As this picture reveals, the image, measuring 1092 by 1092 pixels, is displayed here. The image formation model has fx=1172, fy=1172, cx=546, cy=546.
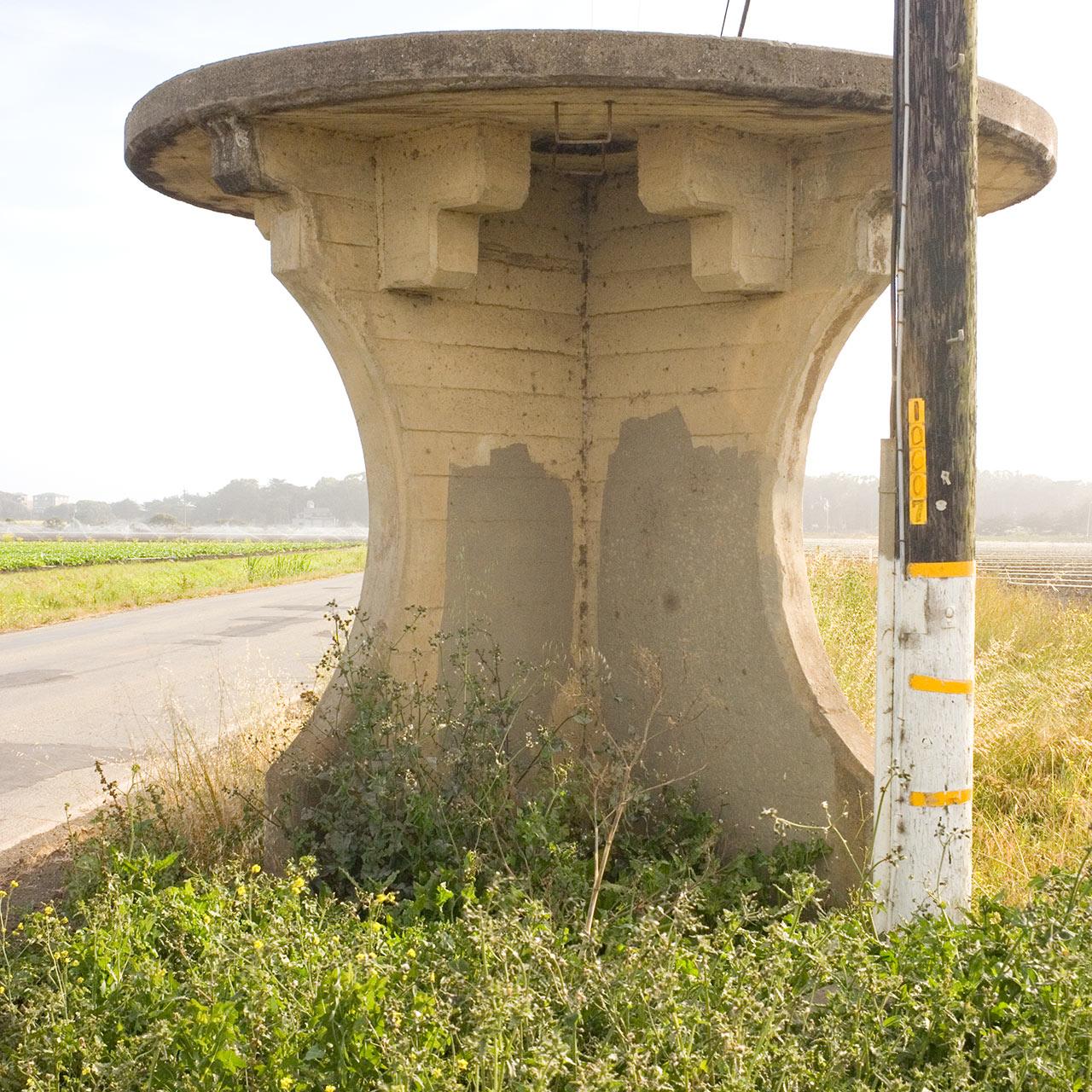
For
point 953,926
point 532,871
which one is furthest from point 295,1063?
point 953,926

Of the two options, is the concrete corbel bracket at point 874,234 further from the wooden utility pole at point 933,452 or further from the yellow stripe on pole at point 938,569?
the yellow stripe on pole at point 938,569

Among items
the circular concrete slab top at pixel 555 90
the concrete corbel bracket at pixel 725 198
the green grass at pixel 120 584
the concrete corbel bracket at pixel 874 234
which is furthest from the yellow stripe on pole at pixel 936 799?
the green grass at pixel 120 584

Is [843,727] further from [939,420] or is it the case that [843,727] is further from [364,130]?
[364,130]

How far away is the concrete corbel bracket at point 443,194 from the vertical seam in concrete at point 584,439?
0.75m

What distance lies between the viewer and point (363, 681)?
4812 millimetres

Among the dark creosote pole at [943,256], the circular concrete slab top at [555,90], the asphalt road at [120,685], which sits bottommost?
the asphalt road at [120,685]

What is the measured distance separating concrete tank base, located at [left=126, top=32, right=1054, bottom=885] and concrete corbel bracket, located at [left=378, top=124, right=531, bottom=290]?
1 cm

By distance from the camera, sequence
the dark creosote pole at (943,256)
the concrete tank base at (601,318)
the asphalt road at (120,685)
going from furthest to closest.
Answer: the asphalt road at (120,685) < the concrete tank base at (601,318) < the dark creosote pole at (943,256)

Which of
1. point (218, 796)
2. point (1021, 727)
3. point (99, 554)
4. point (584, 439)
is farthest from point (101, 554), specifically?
point (1021, 727)

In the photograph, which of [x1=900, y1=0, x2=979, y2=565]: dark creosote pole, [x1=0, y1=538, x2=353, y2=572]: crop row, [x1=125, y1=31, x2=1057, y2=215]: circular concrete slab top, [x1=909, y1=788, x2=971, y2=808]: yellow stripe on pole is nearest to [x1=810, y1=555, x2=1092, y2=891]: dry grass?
[x1=909, y1=788, x2=971, y2=808]: yellow stripe on pole

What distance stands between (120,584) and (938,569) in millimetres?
20771

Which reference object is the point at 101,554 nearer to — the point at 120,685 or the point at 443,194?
the point at 120,685

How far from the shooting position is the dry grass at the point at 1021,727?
197 inches

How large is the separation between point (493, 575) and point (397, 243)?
148 centimetres
